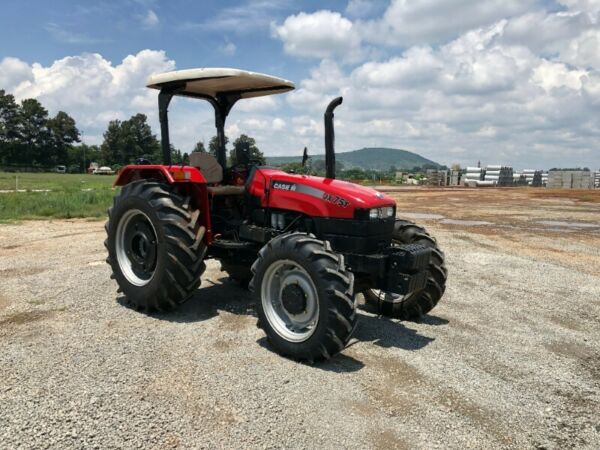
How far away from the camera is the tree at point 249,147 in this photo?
20.1ft

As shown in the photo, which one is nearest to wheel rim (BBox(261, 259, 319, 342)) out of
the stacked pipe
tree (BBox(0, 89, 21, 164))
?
the stacked pipe

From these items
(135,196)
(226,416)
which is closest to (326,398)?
(226,416)

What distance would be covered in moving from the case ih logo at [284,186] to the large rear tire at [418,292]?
1.25 metres

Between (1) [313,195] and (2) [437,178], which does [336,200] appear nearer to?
(1) [313,195]

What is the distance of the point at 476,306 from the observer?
21.0 ft

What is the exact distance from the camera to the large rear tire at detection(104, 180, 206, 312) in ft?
17.3

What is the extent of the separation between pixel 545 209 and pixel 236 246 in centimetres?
1981

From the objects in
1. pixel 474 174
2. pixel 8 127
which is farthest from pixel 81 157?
pixel 474 174

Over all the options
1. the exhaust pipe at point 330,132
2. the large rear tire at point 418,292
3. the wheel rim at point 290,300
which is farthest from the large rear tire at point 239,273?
the exhaust pipe at point 330,132

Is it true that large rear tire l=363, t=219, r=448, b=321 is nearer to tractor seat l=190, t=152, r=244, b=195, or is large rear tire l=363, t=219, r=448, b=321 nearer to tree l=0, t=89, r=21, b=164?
tractor seat l=190, t=152, r=244, b=195

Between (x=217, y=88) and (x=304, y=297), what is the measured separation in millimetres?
3122

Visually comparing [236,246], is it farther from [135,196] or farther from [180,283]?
[135,196]

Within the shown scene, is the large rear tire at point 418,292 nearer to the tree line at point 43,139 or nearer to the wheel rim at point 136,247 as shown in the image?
the wheel rim at point 136,247

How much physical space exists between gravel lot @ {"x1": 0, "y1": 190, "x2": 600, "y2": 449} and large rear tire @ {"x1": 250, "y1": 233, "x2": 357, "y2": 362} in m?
0.20
